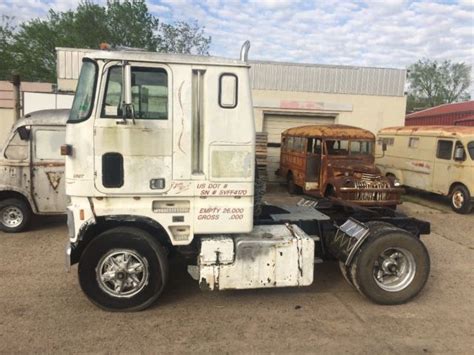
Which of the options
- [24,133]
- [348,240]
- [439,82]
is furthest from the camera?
[439,82]

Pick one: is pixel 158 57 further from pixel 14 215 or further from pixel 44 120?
pixel 14 215

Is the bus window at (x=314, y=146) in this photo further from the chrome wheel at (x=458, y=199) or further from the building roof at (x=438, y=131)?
the chrome wheel at (x=458, y=199)

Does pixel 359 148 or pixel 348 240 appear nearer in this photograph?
pixel 348 240

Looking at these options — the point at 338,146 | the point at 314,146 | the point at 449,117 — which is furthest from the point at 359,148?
the point at 449,117

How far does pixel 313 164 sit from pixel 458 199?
444 cm

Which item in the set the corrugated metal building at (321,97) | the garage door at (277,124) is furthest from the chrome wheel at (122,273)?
the garage door at (277,124)

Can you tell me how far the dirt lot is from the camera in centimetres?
407

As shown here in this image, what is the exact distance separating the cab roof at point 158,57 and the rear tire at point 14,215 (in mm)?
5184

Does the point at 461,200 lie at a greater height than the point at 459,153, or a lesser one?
lesser

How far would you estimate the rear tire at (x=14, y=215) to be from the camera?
324 inches

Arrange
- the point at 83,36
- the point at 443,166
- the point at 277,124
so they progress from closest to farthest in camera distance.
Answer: the point at 443,166
the point at 277,124
the point at 83,36

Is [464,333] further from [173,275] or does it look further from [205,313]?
[173,275]

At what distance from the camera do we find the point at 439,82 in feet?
221

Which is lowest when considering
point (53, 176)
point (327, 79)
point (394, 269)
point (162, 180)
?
point (394, 269)
